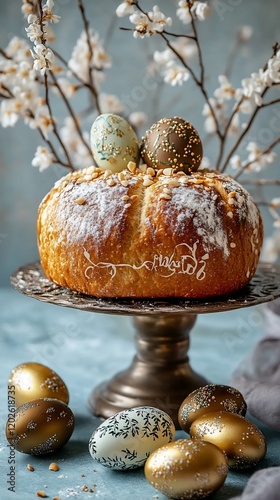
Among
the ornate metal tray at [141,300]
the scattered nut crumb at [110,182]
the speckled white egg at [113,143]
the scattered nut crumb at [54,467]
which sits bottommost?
the scattered nut crumb at [54,467]

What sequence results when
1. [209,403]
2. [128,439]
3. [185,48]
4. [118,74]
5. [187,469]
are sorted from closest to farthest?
[187,469], [128,439], [209,403], [185,48], [118,74]

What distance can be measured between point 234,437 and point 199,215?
0.43m

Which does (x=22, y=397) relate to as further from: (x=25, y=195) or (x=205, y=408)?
(x=25, y=195)

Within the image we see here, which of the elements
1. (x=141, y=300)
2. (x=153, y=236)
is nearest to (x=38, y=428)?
(x=141, y=300)

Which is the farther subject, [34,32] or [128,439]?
[34,32]

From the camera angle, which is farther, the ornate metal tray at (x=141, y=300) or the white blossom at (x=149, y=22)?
the white blossom at (x=149, y=22)

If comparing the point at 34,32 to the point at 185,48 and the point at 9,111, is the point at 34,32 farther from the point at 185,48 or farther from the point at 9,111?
the point at 185,48

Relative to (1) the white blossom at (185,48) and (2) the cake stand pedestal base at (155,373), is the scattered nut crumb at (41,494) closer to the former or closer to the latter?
(2) the cake stand pedestal base at (155,373)

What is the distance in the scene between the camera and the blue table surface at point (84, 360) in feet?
3.97

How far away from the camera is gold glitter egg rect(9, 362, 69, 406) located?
1.44m

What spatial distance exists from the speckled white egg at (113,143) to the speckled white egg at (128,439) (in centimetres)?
54

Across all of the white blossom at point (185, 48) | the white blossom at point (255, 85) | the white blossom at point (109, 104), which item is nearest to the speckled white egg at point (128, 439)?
the white blossom at point (255, 85)

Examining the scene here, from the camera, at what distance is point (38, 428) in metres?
1.26

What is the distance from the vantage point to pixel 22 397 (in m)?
1.45
